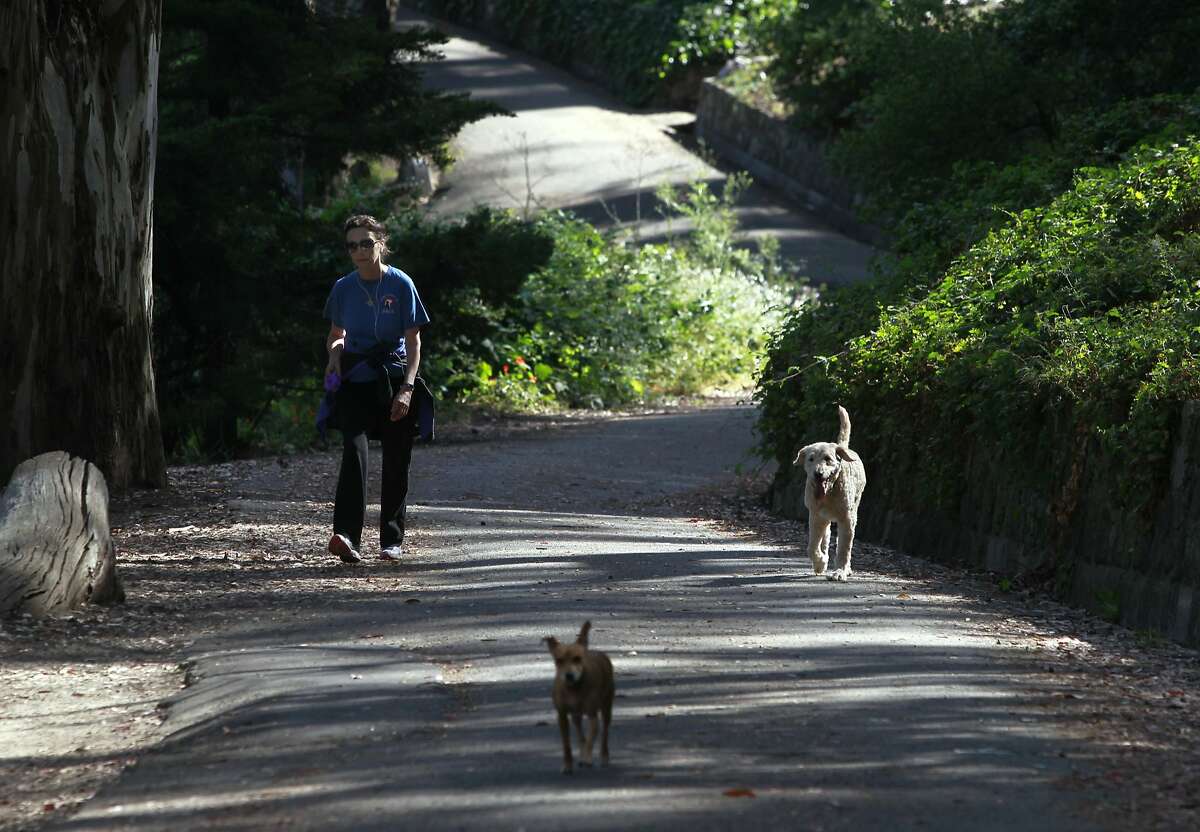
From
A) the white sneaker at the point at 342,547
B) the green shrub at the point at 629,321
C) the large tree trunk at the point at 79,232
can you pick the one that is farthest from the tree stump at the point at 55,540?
the green shrub at the point at 629,321

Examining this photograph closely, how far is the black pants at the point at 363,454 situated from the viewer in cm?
1057

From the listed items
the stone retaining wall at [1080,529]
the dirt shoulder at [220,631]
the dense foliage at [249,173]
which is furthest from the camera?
the dense foliage at [249,173]

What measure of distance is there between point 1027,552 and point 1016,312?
1935 millimetres

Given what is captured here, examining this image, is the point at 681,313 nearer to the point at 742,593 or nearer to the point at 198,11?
the point at 198,11

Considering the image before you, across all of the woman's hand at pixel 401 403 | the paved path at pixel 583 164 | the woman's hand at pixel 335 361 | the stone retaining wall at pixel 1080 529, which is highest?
the paved path at pixel 583 164

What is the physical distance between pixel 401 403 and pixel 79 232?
4.00m

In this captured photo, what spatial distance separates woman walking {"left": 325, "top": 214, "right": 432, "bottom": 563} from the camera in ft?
34.6

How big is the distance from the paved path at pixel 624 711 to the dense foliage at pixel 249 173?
6860 mm

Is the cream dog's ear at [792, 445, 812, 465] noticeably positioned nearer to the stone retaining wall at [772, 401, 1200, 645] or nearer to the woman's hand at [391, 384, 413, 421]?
the stone retaining wall at [772, 401, 1200, 645]

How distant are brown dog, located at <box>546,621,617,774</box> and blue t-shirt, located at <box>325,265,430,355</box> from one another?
16.1 ft

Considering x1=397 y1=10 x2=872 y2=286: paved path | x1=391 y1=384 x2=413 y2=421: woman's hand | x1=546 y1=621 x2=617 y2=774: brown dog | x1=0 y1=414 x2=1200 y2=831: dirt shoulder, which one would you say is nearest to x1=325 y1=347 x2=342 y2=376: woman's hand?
x1=391 y1=384 x2=413 y2=421: woman's hand

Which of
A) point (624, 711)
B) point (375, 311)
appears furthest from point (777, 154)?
point (624, 711)

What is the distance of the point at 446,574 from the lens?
10.6 metres

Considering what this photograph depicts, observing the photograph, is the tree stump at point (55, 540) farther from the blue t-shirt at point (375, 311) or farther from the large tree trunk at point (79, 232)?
the large tree trunk at point (79, 232)
